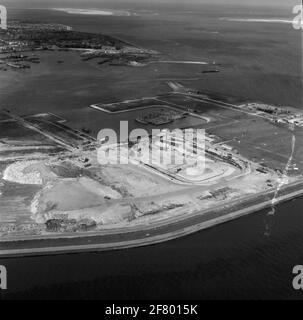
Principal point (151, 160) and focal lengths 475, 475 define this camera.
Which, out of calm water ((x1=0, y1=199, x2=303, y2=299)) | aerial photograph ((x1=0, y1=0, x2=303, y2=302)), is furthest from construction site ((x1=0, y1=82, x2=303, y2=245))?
calm water ((x1=0, y1=199, x2=303, y2=299))

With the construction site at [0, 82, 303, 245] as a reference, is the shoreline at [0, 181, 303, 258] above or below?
below

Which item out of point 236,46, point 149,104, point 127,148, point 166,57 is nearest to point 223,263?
point 127,148

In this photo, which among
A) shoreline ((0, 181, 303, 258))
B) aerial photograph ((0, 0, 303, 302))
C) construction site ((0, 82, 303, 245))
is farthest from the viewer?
construction site ((0, 82, 303, 245))

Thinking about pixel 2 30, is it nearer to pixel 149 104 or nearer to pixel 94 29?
pixel 94 29

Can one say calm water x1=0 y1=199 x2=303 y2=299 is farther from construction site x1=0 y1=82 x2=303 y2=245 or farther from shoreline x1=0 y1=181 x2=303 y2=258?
construction site x1=0 y1=82 x2=303 y2=245

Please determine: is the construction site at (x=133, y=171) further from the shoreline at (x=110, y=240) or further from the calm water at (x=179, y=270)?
the calm water at (x=179, y=270)

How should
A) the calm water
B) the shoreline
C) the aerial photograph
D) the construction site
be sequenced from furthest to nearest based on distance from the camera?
the construction site, the shoreline, the aerial photograph, the calm water

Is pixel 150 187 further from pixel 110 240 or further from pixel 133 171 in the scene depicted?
pixel 110 240

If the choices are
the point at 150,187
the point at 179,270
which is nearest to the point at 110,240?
the point at 179,270

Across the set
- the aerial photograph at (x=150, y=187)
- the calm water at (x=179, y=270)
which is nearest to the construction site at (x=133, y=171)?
the aerial photograph at (x=150, y=187)
